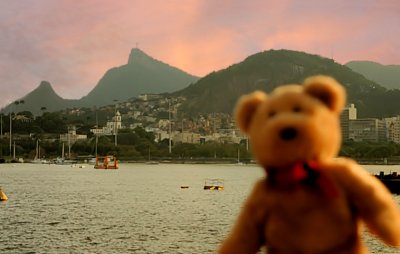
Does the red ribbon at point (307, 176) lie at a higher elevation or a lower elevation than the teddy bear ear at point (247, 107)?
lower

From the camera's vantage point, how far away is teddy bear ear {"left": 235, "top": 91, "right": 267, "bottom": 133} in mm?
4398

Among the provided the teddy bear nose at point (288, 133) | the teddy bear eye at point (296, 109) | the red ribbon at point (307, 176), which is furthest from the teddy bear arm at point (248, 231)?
the teddy bear eye at point (296, 109)

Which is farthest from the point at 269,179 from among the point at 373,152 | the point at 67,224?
the point at 373,152

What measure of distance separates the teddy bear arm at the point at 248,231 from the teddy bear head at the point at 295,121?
Answer: 0.34 metres

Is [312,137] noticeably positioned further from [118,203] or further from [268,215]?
[118,203]

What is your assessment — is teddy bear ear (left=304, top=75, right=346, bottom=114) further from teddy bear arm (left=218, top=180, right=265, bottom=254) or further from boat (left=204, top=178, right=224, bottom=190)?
boat (left=204, top=178, right=224, bottom=190)

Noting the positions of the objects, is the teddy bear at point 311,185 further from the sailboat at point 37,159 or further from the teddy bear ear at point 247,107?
the sailboat at point 37,159

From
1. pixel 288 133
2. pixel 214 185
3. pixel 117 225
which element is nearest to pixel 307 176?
pixel 288 133

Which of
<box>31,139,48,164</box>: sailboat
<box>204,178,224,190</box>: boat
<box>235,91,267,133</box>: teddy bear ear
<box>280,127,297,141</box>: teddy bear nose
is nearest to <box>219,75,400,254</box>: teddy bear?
<box>280,127,297,141</box>: teddy bear nose

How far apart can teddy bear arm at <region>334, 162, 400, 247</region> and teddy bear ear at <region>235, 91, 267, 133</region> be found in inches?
32.6

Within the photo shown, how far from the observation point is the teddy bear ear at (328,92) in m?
4.20

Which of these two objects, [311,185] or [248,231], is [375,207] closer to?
[311,185]

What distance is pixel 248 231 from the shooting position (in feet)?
14.1

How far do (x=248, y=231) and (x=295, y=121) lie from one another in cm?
91
